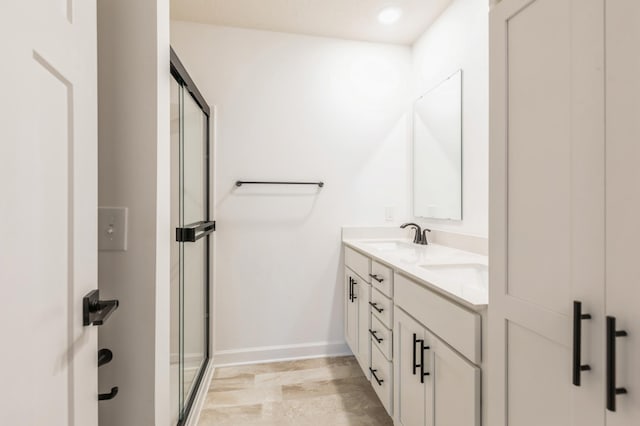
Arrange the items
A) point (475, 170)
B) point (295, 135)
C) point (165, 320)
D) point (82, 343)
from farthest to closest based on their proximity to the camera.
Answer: point (295, 135) → point (475, 170) → point (165, 320) → point (82, 343)

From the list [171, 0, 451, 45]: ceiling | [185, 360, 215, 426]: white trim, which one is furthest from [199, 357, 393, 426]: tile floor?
[171, 0, 451, 45]: ceiling

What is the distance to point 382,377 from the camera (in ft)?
5.46

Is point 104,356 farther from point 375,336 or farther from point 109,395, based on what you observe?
point 375,336

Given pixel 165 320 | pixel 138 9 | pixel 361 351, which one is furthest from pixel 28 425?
pixel 361 351

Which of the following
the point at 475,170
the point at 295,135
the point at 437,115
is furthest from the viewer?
the point at 295,135

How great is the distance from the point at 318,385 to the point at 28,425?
180 centimetres

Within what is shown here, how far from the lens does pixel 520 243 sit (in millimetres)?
774

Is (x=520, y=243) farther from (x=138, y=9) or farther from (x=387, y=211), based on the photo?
(x=387, y=211)

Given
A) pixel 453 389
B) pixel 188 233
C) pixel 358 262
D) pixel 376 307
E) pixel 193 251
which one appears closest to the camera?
pixel 453 389

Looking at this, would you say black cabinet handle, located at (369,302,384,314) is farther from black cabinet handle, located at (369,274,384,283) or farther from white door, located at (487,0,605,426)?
white door, located at (487,0,605,426)

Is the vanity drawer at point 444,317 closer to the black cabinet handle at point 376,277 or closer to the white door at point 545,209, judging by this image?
the white door at point 545,209

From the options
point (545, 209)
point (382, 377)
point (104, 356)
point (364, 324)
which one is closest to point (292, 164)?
point (364, 324)

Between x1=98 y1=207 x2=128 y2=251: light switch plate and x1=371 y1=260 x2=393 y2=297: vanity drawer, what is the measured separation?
114cm

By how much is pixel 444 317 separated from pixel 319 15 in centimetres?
211
